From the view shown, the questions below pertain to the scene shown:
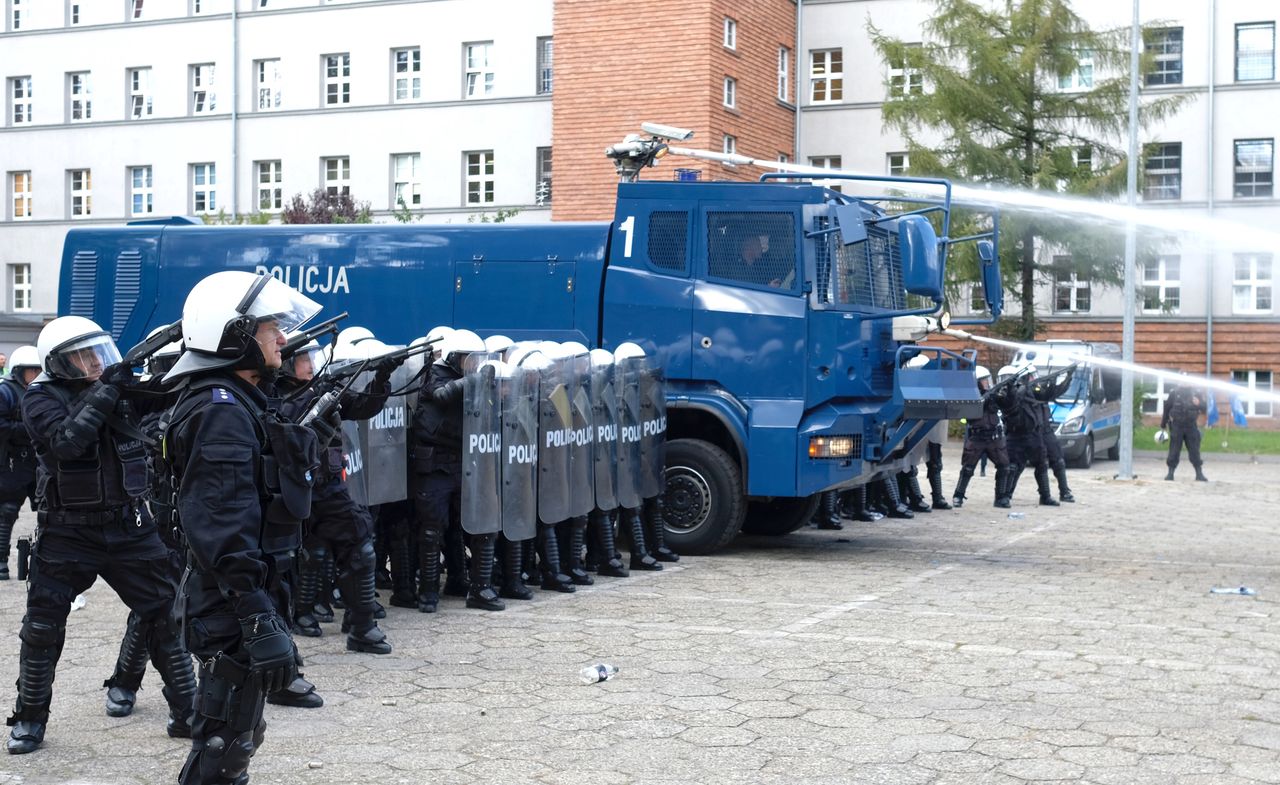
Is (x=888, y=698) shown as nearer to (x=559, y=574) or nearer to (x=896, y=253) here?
(x=559, y=574)

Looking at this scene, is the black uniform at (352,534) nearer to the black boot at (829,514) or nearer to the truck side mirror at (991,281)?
the truck side mirror at (991,281)

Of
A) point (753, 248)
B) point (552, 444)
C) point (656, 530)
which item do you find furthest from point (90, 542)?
point (753, 248)

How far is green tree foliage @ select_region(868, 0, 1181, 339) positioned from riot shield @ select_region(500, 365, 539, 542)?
71.3 feet

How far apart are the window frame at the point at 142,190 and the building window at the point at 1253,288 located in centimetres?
2988

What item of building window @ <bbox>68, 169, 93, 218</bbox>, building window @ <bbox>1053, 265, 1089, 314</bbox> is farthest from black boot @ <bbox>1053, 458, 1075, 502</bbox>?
building window @ <bbox>68, 169, 93, 218</bbox>

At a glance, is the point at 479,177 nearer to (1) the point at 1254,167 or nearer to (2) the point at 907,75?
(2) the point at 907,75

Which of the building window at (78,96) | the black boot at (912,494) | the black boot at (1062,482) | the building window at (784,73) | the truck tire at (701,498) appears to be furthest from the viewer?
the building window at (78,96)

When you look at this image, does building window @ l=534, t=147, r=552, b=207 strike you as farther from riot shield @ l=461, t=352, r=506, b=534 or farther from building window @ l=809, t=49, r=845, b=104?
riot shield @ l=461, t=352, r=506, b=534

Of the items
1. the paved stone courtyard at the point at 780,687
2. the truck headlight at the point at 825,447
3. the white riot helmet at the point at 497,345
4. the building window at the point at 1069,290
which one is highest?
the building window at the point at 1069,290

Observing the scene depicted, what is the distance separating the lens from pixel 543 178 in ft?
128

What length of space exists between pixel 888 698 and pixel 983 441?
11.8 metres

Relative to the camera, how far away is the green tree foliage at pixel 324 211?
35438mm

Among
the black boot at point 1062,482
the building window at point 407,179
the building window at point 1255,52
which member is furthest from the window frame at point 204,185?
the black boot at point 1062,482

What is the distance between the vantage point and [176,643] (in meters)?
6.52
